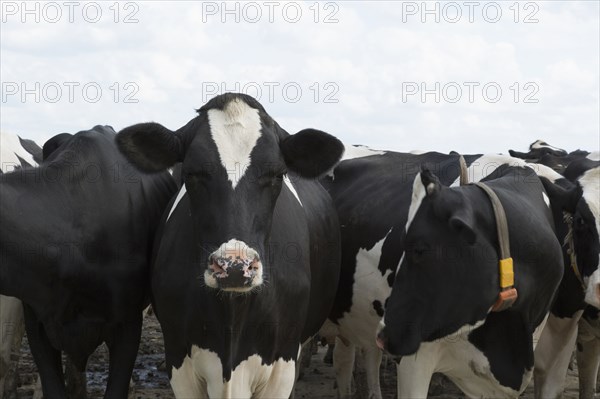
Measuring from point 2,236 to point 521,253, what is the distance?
10.2 feet

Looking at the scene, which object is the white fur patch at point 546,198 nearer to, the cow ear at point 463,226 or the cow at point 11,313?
the cow ear at point 463,226

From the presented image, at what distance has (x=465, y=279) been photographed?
5.98 meters

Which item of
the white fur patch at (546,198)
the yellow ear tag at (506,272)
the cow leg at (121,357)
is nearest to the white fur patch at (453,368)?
the yellow ear tag at (506,272)

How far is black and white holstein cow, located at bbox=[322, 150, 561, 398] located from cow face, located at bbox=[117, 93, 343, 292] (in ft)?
4.60

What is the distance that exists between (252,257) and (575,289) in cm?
317

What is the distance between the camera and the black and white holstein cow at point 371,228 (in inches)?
297

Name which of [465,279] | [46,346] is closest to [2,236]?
[46,346]

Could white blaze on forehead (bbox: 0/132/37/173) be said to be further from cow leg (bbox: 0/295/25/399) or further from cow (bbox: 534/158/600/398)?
cow (bbox: 534/158/600/398)

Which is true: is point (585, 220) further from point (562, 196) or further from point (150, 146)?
point (150, 146)

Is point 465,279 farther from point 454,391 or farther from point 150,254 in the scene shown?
point 454,391

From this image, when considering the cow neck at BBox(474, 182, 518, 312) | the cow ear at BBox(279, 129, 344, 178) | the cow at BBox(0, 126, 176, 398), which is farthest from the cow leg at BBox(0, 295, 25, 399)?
the cow neck at BBox(474, 182, 518, 312)

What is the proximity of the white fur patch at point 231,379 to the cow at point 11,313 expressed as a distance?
6.37 feet

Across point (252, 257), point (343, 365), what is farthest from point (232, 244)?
point (343, 365)

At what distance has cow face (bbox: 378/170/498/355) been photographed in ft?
19.5
